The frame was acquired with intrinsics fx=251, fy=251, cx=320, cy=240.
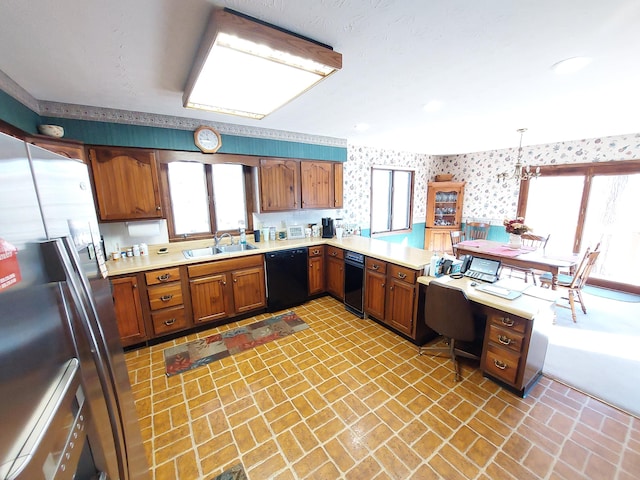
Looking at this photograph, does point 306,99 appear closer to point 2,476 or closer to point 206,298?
point 206,298

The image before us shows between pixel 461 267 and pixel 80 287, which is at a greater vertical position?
pixel 80 287

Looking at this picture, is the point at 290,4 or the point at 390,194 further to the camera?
the point at 390,194

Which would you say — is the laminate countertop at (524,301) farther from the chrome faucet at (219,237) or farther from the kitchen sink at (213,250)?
the chrome faucet at (219,237)

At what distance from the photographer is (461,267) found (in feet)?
8.18

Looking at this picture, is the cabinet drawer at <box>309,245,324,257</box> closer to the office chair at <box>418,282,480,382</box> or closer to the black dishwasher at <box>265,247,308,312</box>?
the black dishwasher at <box>265,247,308,312</box>

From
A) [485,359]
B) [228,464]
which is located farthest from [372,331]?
Result: [228,464]

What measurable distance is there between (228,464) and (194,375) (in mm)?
965

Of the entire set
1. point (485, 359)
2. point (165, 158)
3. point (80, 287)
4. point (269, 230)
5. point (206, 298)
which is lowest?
point (485, 359)

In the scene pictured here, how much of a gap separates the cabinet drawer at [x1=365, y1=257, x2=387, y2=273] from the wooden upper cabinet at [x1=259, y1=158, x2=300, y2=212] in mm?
1436

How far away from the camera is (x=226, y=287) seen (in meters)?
3.05

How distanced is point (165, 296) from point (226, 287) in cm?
63

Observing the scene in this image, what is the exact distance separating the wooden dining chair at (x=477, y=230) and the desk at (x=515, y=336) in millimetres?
3801

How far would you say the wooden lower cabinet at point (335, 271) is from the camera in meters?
3.53

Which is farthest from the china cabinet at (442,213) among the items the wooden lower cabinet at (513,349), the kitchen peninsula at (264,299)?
the wooden lower cabinet at (513,349)
